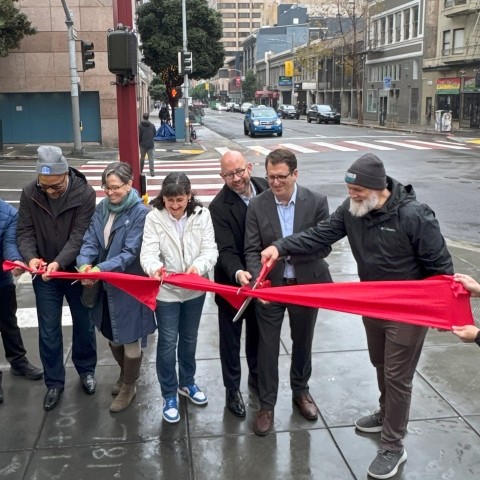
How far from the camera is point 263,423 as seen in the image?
4227 mm

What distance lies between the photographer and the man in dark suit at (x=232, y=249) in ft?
14.0

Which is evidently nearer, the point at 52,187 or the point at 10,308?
the point at 52,187

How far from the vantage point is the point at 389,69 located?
2055 inches

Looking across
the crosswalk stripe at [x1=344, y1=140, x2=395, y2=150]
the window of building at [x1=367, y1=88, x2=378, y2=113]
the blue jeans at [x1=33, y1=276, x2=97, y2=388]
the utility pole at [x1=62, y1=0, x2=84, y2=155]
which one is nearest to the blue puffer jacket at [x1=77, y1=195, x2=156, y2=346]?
the blue jeans at [x1=33, y1=276, x2=97, y2=388]

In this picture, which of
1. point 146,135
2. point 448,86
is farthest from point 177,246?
point 448,86

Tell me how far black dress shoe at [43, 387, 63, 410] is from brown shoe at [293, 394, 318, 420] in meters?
1.83

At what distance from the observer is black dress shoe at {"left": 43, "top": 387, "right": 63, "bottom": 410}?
15.2ft

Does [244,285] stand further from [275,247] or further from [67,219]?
[67,219]

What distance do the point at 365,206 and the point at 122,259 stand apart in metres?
1.74

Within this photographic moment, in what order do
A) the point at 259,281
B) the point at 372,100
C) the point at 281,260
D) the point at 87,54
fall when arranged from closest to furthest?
the point at 259,281, the point at 281,260, the point at 87,54, the point at 372,100

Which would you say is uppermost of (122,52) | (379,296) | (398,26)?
(398,26)

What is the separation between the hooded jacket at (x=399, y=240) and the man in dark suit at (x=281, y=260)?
15.6 inches

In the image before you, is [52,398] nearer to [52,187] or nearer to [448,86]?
[52,187]

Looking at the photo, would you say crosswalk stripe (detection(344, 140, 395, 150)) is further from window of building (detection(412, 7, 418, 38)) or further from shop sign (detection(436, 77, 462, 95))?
window of building (detection(412, 7, 418, 38))
